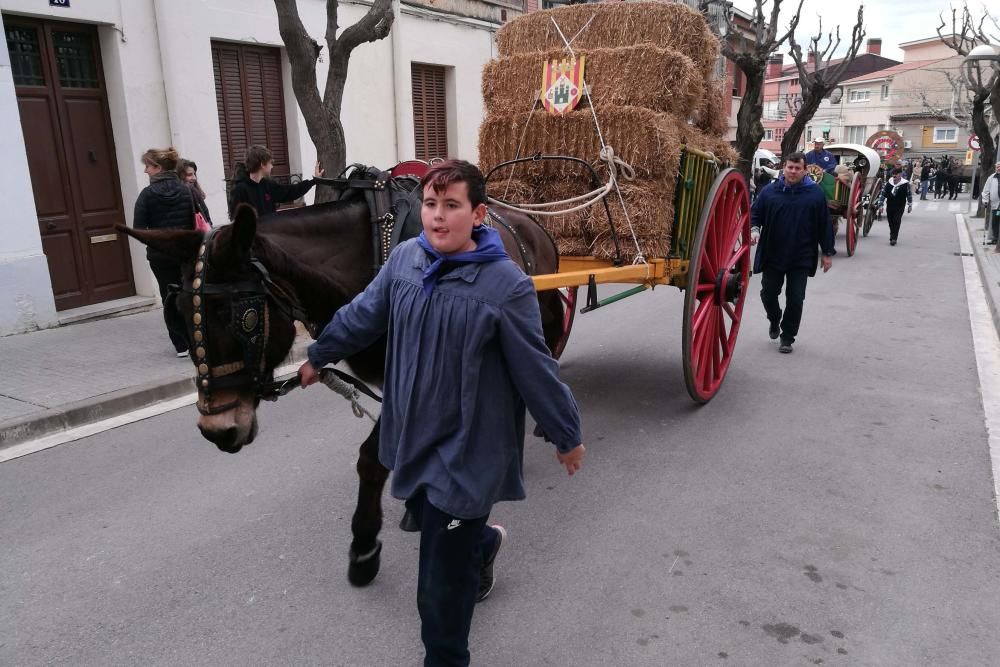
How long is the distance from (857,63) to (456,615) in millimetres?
79256

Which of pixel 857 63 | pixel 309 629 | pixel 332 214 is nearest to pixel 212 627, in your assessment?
pixel 309 629

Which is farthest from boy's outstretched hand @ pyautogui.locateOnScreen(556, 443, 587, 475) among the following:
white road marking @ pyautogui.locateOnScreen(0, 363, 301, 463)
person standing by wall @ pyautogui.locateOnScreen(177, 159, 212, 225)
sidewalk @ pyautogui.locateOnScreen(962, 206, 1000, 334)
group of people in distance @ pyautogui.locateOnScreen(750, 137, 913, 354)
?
sidewalk @ pyautogui.locateOnScreen(962, 206, 1000, 334)

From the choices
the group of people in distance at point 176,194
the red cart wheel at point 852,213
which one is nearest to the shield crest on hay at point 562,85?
the group of people in distance at point 176,194

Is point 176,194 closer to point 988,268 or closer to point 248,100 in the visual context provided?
point 248,100

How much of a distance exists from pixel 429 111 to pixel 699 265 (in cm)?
1000

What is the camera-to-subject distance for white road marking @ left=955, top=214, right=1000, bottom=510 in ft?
15.9

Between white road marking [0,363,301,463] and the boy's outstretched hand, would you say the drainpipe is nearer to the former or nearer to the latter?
white road marking [0,363,301,463]

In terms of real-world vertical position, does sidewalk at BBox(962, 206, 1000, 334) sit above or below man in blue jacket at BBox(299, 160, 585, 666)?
below

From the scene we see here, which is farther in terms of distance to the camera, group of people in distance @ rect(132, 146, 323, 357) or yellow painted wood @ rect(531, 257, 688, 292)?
group of people in distance @ rect(132, 146, 323, 357)

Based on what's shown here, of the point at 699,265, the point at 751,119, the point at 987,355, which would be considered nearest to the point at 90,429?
the point at 699,265

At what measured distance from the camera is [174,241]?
2549 millimetres

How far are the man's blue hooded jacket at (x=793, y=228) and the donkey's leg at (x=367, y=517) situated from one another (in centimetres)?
498

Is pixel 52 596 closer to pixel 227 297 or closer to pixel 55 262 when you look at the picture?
pixel 227 297

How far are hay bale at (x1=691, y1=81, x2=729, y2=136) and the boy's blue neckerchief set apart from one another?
3762 millimetres
